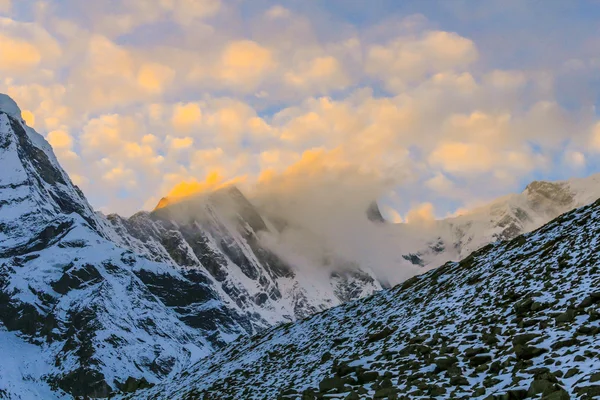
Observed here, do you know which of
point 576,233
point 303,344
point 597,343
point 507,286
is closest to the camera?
A: point 597,343

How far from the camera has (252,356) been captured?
36.5 metres

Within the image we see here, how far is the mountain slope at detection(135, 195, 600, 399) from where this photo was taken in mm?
18172

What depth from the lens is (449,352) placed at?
21.9 meters

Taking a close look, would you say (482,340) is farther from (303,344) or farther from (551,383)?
(303,344)

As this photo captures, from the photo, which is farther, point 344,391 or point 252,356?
point 252,356

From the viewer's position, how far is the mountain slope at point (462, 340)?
Answer: 59.6ft

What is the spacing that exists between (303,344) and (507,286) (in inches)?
490

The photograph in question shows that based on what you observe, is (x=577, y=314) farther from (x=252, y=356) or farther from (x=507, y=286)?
(x=252, y=356)

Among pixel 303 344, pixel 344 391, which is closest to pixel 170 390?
pixel 303 344

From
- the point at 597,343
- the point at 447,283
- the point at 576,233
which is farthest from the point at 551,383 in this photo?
the point at 447,283

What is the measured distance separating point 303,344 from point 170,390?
937 centimetres

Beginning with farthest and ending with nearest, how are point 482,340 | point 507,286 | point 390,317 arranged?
1. point 390,317
2. point 507,286
3. point 482,340

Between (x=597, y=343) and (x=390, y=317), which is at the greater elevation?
(x=390, y=317)

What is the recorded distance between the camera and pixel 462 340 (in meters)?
22.5
